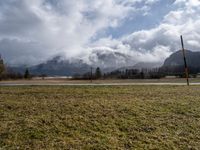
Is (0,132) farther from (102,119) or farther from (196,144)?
(196,144)

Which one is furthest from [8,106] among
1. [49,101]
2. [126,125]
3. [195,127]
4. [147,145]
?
[195,127]

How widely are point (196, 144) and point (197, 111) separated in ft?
10.8

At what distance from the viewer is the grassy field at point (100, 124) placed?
291 inches

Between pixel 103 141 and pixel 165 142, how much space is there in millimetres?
1804

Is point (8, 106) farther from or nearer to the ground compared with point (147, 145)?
farther from the ground

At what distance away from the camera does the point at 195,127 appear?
8.65m

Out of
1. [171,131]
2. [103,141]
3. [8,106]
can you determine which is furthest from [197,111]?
[8,106]

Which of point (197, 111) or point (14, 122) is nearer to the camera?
point (14, 122)

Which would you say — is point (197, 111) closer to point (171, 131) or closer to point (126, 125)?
point (171, 131)

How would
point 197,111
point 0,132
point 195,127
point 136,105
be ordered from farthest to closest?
point 136,105
point 197,111
point 195,127
point 0,132

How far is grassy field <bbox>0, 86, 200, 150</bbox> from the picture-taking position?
24.2 feet

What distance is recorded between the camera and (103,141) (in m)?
7.46

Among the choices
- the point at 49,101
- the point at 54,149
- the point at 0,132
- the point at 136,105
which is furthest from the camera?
the point at 49,101

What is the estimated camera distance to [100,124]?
28.9 feet
